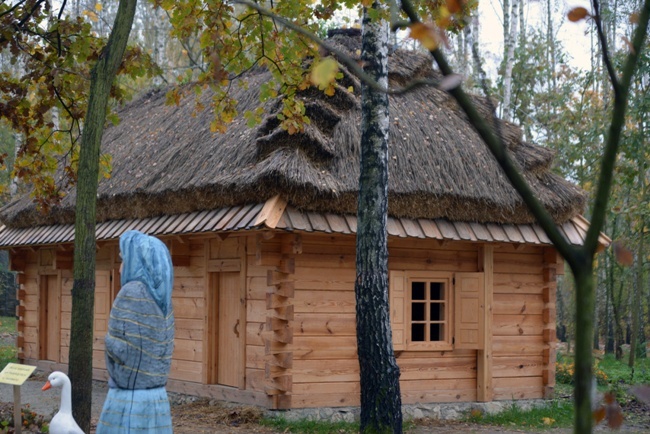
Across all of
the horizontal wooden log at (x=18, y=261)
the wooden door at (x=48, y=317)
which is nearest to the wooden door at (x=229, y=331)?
the wooden door at (x=48, y=317)

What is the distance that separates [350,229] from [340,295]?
3.86 ft

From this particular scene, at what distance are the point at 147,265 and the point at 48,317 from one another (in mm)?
12009

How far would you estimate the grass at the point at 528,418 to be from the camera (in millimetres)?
12055

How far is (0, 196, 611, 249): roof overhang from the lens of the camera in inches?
411

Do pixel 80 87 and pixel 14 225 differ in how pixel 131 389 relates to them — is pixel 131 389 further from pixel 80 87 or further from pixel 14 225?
pixel 14 225

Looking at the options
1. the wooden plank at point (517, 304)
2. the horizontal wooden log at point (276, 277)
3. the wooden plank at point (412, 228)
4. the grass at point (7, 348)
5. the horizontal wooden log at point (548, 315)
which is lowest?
the grass at point (7, 348)

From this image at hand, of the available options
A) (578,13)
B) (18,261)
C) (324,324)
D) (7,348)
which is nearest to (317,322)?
(324,324)

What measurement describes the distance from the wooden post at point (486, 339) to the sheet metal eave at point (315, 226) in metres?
0.56

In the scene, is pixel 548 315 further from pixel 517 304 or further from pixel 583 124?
pixel 583 124

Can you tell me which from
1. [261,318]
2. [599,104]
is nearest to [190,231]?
[261,318]

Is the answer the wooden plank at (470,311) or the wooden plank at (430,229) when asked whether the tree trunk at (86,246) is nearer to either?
the wooden plank at (430,229)

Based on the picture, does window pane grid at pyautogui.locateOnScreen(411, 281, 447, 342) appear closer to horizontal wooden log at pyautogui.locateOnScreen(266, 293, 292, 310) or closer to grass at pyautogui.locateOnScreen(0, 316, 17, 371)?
horizontal wooden log at pyautogui.locateOnScreen(266, 293, 292, 310)

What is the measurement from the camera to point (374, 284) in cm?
867

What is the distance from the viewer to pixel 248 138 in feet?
39.4
